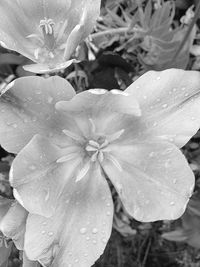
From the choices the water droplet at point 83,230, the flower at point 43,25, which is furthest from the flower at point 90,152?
the flower at point 43,25

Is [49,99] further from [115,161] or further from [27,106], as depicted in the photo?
[115,161]

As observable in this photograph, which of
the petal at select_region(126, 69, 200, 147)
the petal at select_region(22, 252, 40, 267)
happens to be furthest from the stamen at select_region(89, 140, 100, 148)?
the petal at select_region(22, 252, 40, 267)

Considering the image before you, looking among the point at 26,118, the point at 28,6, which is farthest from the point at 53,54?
the point at 26,118

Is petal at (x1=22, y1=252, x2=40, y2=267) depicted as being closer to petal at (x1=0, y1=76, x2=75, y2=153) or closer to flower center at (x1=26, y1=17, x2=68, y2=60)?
petal at (x1=0, y1=76, x2=75, y2=153)

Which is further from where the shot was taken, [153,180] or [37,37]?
[37,37]

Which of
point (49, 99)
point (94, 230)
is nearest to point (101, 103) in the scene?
point (49, 99)

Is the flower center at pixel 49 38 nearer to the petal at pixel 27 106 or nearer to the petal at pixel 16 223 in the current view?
the petal at pixel 27 106

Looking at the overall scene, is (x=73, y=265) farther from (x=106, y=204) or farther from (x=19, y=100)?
(x=19, y=100)

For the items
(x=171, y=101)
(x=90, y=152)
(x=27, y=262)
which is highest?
(x=171, y=101)
